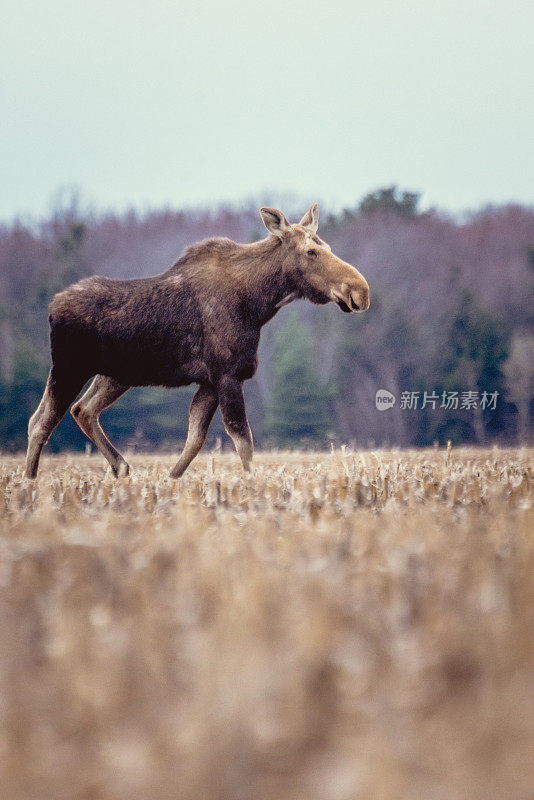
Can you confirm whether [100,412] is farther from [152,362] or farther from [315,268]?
[315,268]

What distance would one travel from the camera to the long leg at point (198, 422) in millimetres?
6344

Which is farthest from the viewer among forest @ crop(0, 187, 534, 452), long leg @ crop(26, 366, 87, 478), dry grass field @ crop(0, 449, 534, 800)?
forest @ crop(0, 187, 534, 452)

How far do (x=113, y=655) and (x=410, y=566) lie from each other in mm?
946

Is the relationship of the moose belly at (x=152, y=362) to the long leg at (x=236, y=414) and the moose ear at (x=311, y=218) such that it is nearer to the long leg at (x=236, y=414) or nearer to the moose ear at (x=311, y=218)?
the long leg at (x=236, y=414)

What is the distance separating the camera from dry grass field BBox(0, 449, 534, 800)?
1060 millimetres

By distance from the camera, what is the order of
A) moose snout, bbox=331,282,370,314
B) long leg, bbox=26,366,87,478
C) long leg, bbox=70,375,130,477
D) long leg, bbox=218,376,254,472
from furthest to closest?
long leg, bbox=70,375,130,477, long leg, bbox=26,366,87,478, long leg, bbox=218,376,254,472, moose snout, bbox=331,282,370,314

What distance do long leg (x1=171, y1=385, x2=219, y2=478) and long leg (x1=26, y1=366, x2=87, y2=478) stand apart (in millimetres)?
839

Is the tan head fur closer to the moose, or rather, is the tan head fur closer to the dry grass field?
the moose

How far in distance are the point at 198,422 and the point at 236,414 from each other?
45cm

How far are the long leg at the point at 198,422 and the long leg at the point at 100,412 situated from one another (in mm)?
502

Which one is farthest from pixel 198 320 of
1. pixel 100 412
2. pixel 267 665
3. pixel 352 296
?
pixel 267 665

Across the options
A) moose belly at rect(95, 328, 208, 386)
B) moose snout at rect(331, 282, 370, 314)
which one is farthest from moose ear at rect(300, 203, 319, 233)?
moose belly at rect(95, 328, 208, 386)

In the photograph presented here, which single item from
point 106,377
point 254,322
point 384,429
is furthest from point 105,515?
point 384,429

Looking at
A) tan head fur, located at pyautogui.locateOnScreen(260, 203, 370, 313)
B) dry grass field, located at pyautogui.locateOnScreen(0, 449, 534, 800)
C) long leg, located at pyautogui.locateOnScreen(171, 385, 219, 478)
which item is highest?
tan head fur, located at pyautogui.locateOnScreen(260, 203, 370, 313)
